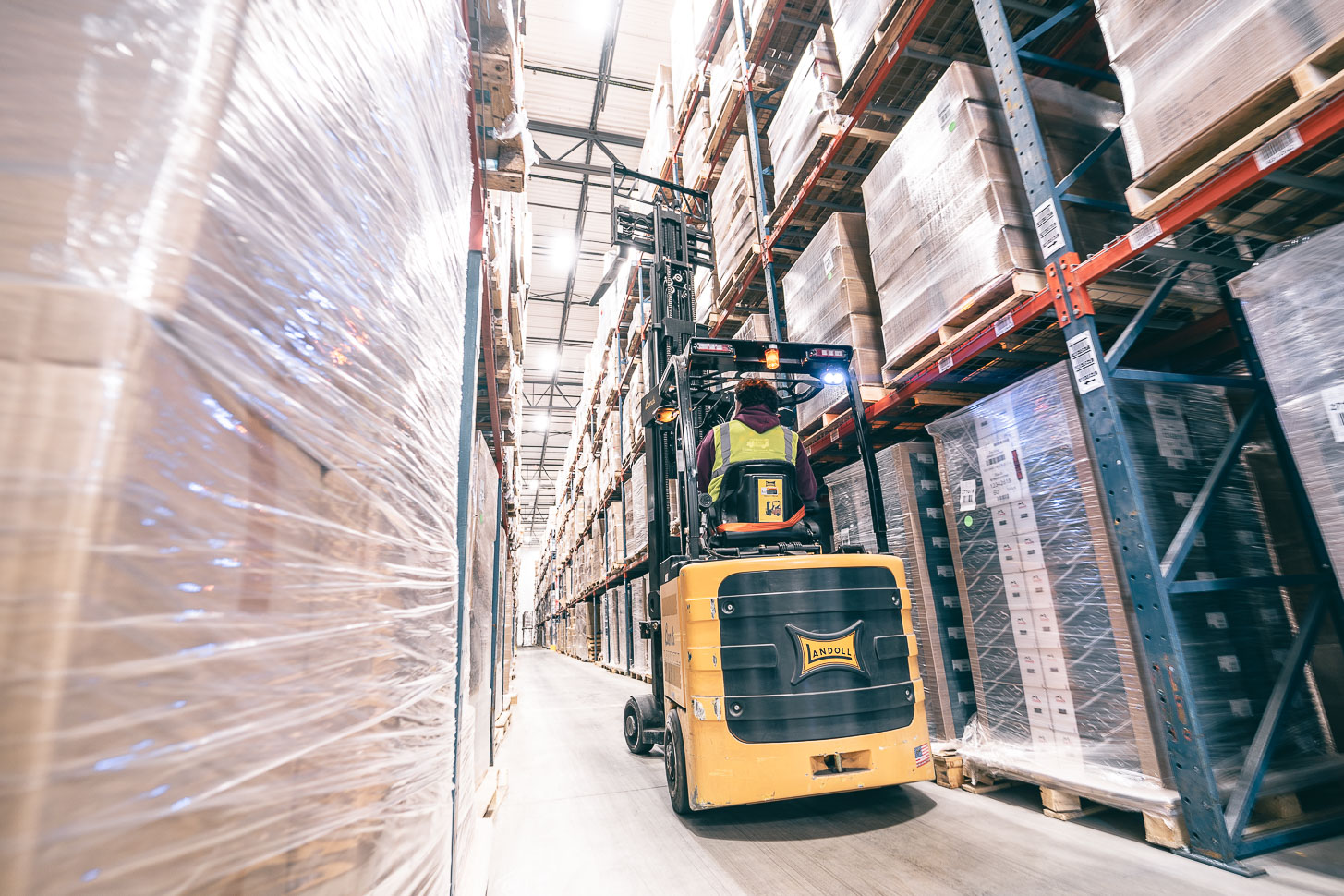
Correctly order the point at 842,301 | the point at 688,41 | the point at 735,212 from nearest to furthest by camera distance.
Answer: the point at 842,301 < the point at 735,212 < the point at 688,41

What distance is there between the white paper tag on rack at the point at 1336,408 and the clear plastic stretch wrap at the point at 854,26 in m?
2.53

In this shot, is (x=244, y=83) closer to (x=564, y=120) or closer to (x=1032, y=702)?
(x=1032, y=702)

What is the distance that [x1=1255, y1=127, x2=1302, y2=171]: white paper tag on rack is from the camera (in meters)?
1.66

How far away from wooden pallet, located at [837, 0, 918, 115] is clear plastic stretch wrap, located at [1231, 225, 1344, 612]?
207 cm

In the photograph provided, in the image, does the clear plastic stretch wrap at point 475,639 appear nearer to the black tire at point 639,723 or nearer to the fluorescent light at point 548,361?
the black tire at point 639,723

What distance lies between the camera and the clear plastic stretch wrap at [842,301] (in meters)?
3.54

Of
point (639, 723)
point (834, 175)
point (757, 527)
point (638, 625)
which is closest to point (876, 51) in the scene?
point (834, 175)

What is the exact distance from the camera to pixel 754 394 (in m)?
3.01

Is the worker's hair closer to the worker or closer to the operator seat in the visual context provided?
the worker

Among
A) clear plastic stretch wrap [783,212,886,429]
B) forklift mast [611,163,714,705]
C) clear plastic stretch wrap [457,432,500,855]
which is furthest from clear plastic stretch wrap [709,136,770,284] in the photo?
clear plastic stretch wrap [457,432,500,855]

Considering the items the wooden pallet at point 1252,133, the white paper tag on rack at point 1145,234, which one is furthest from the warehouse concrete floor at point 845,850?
the wooden pallet at point 1252,133

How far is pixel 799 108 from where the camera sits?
3.95 metres

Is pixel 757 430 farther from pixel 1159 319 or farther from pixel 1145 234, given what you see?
pixel 1159 319

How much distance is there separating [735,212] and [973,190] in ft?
9.27
